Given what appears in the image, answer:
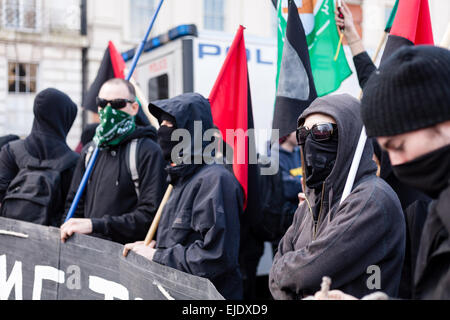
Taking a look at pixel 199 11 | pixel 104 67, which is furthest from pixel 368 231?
pixel 199 11

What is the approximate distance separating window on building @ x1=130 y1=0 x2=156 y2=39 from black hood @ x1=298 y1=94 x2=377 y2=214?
58.3ft

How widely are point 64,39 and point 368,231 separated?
17092mm

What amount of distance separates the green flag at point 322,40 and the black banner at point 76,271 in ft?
5.71

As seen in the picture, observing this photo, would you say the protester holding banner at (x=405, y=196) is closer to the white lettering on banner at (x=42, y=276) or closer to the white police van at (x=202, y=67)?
the white lettering on banner at (x=42, y=276)

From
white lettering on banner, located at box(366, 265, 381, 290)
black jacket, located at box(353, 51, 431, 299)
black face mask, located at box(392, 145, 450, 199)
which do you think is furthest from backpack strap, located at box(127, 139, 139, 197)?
black face mask, located at box(392, 145, 450, 199)

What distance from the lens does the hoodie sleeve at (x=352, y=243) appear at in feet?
7.44

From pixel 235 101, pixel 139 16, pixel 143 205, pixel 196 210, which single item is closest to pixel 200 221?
pixel 196 210

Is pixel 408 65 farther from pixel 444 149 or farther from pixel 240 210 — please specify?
pixel 240 210

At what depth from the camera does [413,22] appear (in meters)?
3.28

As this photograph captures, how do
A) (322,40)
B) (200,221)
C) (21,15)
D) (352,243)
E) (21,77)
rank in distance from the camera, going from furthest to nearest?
(21,15) → (21,77) → (322,40) → (200,221) → (352,243)

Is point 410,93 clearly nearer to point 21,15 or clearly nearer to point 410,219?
point 410,219

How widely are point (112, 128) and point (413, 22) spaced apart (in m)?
2.05

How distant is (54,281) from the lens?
136 inches

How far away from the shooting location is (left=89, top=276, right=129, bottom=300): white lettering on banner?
303cm
